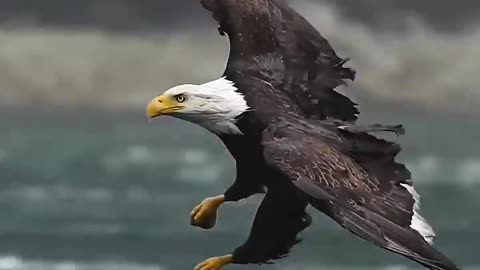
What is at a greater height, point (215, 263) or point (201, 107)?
point (201, 107)

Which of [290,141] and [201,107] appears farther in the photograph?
[201,107]

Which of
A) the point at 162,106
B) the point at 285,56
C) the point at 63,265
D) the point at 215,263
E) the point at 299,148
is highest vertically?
the point at 63,265

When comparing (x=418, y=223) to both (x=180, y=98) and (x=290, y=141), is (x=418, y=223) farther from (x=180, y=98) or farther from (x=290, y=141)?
(x=180, y=98)

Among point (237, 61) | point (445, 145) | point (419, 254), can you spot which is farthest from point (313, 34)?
point (445, 145)

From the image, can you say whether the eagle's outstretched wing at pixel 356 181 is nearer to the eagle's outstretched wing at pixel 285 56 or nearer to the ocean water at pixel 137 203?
the eagle's outstretched wing at pixel 285 56

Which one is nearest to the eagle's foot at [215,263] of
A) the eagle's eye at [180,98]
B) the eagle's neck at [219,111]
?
the eagle's neck at [219,111]

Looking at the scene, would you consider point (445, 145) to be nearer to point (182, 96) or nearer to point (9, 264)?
point (9, 264)

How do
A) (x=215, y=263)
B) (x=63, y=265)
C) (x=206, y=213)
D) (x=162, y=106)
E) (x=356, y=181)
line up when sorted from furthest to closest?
(x=63, y=265) < (x=206, y=213) < (x=215, y=263) < (x=162, y=106) < (x=356, y=181)

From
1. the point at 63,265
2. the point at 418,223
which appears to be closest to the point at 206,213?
the point at 418,223

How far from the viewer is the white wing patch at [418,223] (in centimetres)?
433

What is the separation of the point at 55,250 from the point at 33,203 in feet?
5.98

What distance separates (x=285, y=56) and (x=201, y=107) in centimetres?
51

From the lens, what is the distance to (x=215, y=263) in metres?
4.87

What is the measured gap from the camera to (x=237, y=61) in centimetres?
497
